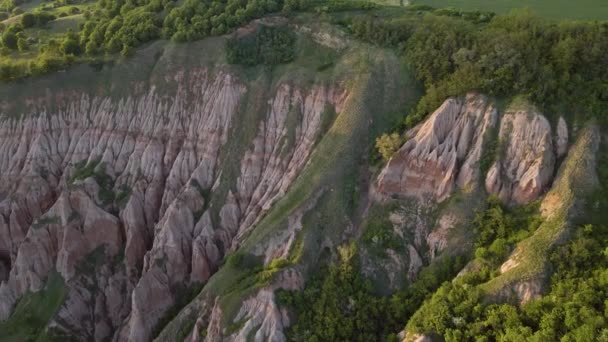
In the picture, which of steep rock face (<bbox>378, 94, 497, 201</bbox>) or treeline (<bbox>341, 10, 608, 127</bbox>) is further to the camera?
steep rock face (<bbox>378, 94, 497, 201</bbox>)

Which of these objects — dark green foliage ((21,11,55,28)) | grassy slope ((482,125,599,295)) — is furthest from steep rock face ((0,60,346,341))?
grassy slope ((482,125,599,295))

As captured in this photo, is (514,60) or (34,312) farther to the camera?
(34,312)

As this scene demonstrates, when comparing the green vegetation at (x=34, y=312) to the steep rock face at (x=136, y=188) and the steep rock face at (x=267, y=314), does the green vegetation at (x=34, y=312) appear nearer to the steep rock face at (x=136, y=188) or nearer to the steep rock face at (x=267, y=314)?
the steep rock face at (x=136, y=188)

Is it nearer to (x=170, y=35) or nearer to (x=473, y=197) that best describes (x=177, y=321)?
(x=473, y=197)

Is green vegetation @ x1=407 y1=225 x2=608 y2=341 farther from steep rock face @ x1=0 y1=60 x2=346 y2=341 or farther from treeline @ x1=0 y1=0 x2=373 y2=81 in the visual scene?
treeline @ x1=0 y1=0 x2=373 y2=81

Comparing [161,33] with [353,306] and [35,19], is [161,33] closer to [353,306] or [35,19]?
[35,19]

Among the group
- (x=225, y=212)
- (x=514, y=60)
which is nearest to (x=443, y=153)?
(x=514, y=60)
